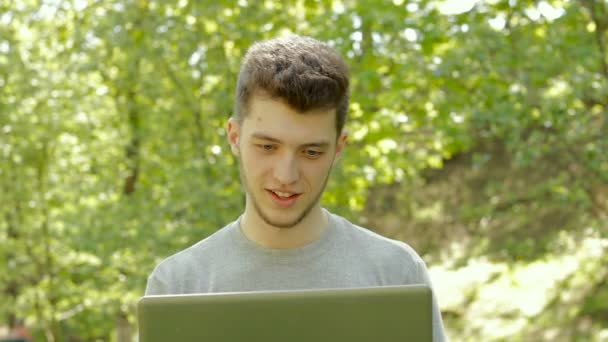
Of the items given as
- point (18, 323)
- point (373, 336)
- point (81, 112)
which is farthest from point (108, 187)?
point (373, 336)

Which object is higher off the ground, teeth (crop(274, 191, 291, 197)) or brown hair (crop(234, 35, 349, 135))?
brown hair (crop(234, 35, 349, 135))

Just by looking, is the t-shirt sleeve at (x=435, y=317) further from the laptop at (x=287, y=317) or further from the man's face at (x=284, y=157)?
the laptop at (x=287, y=317)

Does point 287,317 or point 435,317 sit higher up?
point 287,317

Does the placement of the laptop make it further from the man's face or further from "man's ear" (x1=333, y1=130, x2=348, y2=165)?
"man's ear" (x1=333, y1=130, x2=348, y2=165)

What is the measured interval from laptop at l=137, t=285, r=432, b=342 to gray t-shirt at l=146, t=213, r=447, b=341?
1.60ft

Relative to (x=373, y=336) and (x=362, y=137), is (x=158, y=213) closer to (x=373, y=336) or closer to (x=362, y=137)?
(x=362, y=137)

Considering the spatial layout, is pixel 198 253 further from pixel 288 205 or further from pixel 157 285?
pixel 288 205

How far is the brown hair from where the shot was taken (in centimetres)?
187

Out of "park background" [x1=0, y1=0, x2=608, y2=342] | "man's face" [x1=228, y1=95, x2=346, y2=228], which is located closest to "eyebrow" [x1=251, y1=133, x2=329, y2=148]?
"man's face" [x1=228, y1=95, x2=346, y2=228]

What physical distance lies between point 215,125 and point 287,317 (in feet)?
20.4

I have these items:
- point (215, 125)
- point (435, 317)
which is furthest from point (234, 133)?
point (215, 125)

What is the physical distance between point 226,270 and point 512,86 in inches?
217

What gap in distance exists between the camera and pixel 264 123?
73.3 inches

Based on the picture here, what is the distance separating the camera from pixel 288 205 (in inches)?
74.5
